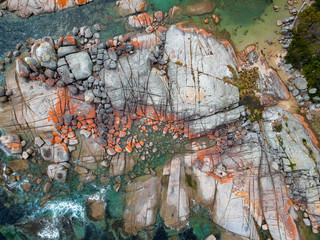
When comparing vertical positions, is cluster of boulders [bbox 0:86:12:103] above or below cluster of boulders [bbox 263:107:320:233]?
above

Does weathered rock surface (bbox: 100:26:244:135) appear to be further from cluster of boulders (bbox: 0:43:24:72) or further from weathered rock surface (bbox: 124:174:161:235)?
cluster of boulders (bbox: 0:43:24:72)

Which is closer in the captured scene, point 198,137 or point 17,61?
point 17,61

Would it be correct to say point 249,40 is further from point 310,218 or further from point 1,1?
point 1,1

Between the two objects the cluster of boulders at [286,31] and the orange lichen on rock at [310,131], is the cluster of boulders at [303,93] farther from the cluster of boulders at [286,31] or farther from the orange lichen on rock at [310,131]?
the cluster of boulders at [286,31]

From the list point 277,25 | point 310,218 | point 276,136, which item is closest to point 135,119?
point 276,136

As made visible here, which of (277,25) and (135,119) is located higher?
(277,25)

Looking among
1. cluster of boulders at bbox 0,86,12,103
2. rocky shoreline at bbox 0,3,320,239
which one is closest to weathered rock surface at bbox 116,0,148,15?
rocky shoreline at bbox 0,3,320,239
